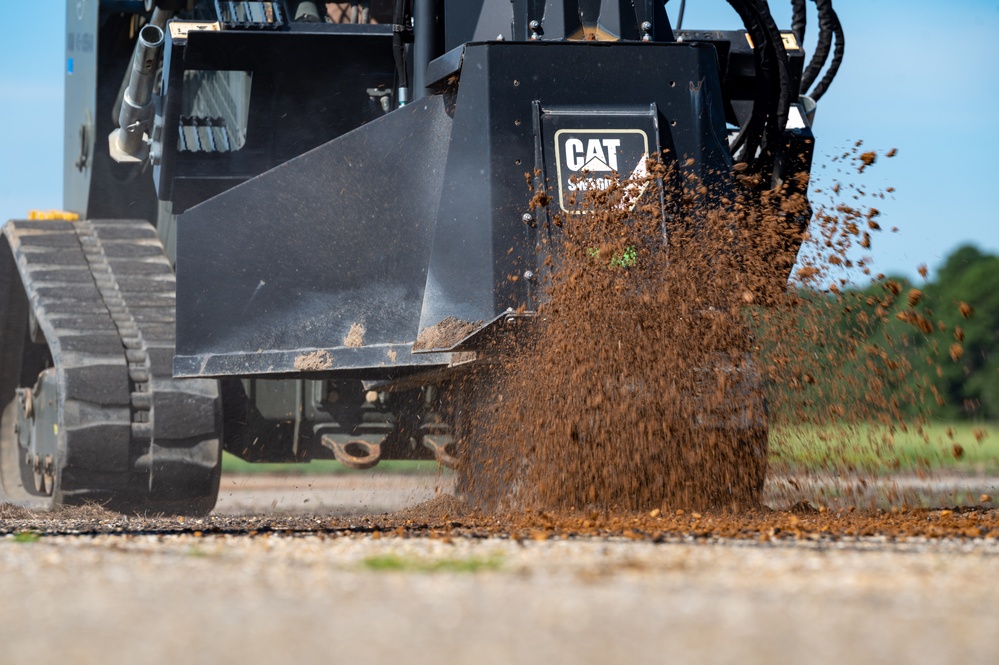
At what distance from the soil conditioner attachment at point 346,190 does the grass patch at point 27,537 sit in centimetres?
111

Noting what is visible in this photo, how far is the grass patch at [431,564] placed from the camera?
3.16 meters

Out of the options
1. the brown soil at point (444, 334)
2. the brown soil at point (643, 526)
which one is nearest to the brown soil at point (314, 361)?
the brown soil at point (444, 334)

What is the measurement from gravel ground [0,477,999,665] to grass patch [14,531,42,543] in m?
0.02

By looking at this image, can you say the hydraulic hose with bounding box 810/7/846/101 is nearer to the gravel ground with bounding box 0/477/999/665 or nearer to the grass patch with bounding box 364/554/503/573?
the gravel ground with bounding box 0/477/999/665

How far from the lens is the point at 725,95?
582 cm

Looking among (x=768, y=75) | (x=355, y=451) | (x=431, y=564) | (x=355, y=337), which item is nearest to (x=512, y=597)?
(x=431, y=564)

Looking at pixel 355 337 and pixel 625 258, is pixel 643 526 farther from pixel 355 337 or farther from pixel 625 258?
pixel 355 337

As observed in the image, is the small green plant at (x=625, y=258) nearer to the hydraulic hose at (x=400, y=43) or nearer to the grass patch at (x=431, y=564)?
the hydraulic hose at (x=400, y=43)

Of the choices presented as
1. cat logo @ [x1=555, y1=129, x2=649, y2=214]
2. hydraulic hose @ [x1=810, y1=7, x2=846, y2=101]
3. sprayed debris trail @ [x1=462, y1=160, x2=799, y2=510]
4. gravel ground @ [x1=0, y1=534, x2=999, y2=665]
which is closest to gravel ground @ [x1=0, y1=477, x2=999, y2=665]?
gravel ground @ [x1=0, y1=534, x2=999, y2=665]

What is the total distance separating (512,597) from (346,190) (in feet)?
8.81

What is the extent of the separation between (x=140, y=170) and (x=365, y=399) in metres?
2.09

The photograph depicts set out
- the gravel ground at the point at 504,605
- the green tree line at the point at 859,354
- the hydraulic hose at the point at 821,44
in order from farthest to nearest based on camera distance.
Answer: the hydraulic hose at the point at 821,44, the green tree line at the point at 859,354, the gravel ground at the point at 504,605

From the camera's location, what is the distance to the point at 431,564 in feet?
10.7

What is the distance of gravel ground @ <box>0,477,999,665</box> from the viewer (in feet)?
7.50
